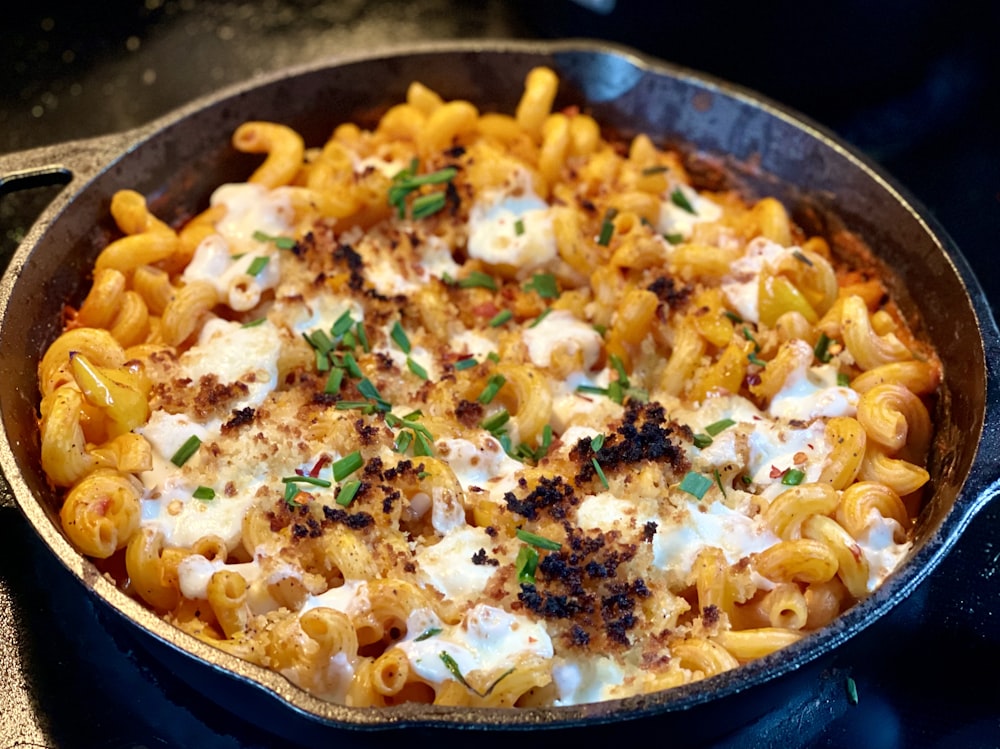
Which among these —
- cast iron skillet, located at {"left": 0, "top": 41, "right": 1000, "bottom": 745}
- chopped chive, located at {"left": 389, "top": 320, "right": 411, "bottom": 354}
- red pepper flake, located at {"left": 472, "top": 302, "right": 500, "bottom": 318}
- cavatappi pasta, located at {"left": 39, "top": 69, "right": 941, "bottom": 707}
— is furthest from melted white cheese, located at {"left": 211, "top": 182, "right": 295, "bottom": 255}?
red pepper flake, located at {"left": 472, "top": 302, "right": 500, "bottom": 318}

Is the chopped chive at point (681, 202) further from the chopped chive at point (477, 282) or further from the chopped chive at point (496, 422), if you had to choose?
the chopped chive at point (496, 422)

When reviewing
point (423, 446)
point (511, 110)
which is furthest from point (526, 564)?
point (511, 110)

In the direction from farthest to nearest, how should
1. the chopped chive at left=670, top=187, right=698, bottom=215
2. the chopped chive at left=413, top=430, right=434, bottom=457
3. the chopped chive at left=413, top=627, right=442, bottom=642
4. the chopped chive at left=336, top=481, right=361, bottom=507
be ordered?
the chopped chive at left=670, top=187, right=698, bottom=215, the chopped chive at left=413, top=430, right=434, bottom=457, the chopped chive at left=336, top=481, right=361, bottom=507, the chopped chive at left=413, top=627, right=442, bottom=642

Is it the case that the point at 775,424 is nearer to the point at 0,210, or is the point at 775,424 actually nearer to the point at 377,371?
the point at 377,371

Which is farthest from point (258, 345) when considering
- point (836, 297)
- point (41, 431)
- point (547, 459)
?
point (836, 297)

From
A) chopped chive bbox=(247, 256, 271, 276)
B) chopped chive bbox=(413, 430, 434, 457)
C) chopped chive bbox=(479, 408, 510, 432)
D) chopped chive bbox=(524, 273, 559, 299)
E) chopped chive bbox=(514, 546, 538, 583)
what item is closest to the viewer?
chopped chive bbox=(514, 546, 538, 583)

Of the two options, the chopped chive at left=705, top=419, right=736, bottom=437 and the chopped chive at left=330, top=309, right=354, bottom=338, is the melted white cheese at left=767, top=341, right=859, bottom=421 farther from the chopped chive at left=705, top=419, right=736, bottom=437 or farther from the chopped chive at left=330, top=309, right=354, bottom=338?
the chopped chive at left=330, top=309, right=354, bottom=338

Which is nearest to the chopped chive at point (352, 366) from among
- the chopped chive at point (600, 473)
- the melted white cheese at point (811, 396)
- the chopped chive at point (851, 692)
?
the chopped chive at point (600, 473)
